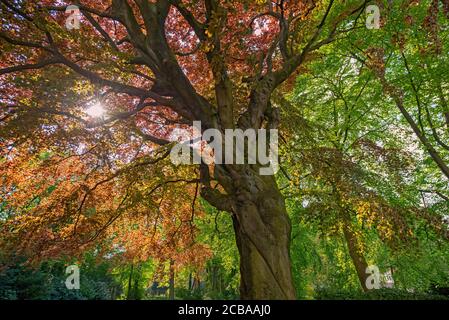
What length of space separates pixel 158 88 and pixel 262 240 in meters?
3.28

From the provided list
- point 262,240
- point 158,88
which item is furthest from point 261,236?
point 158,88

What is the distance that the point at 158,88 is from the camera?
5.42 meters

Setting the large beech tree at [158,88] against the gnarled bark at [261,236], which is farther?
the large beech tree at [158,88]

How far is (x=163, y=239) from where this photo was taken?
8852 mm

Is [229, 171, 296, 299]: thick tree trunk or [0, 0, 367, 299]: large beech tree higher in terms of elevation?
[0, 0, 367, 299]: large beech tree

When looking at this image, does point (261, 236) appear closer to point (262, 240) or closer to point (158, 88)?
point (262, 240)

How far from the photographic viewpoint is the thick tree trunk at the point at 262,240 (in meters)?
3.95

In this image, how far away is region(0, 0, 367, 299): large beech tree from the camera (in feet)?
13.7

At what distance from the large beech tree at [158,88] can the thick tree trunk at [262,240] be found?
0.01 metres

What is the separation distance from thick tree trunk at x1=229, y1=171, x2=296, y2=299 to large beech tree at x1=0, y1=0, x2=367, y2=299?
0.01m
